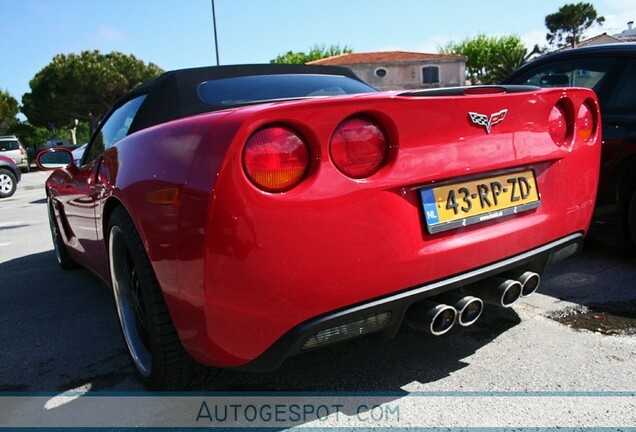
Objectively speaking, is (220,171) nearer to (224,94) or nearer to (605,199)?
(224,94)

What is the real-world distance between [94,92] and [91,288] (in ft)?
126

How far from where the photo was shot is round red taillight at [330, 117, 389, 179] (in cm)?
178

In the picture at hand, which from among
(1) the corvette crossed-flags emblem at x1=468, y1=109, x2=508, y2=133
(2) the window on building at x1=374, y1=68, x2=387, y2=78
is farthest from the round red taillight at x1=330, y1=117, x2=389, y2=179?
(2) the window on building at x1=374, y1=68, x2=387, y2=78

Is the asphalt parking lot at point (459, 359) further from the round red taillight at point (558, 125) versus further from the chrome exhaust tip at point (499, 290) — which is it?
the round red taillight at point (558, 125)

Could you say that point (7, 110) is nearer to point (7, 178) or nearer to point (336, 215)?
point (7, 178)

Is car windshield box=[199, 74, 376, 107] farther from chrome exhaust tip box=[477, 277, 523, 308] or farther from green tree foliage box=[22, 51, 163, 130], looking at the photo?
green tree foliage box=[22, 51, 163, 130]

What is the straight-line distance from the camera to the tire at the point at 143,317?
6.66ft

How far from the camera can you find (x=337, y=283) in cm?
173

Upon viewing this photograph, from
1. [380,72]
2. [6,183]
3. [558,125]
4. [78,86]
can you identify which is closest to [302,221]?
[558,125]

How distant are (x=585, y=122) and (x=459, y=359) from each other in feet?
3.99

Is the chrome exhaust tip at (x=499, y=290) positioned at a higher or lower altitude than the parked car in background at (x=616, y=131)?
lower

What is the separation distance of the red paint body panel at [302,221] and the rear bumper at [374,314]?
2cm

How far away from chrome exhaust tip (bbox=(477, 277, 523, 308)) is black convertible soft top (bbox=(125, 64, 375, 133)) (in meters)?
1.44

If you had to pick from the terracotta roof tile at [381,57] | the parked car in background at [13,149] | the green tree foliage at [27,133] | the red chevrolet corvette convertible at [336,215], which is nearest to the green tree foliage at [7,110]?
the green tree foliage at [27,133]
